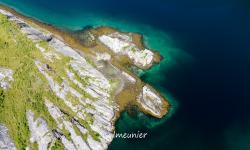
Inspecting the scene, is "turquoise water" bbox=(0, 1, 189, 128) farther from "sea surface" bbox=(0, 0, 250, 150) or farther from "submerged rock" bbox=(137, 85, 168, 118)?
"submerged rock" bbox=(137, 85, 168, 118)

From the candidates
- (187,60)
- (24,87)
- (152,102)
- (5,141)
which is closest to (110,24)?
(187,60)

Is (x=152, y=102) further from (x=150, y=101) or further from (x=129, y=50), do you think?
(x=129, y=50)

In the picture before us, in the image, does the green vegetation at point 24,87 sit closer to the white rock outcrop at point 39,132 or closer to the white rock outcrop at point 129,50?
the white rock outcrop at point 39,132

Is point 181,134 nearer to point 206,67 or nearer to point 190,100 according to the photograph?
point 190,100

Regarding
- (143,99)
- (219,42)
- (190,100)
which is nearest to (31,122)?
(143,99)

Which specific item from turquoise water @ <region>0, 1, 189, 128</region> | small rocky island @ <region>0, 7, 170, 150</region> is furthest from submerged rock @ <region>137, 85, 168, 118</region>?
turquoise water @ <region>0, 1, 189, 128</region>

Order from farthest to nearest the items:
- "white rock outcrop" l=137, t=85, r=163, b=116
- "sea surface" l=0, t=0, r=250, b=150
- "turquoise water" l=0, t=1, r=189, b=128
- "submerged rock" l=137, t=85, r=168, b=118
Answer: "turquoise water" l=0, t=1, r=189, b=128 < "white rock outcrop" l=137, t=85, r=163, b=116 < "submerged rock" l=137, t=85, r=168, b=118 < "sea surface" l=0, t=0, r=250, b=150
